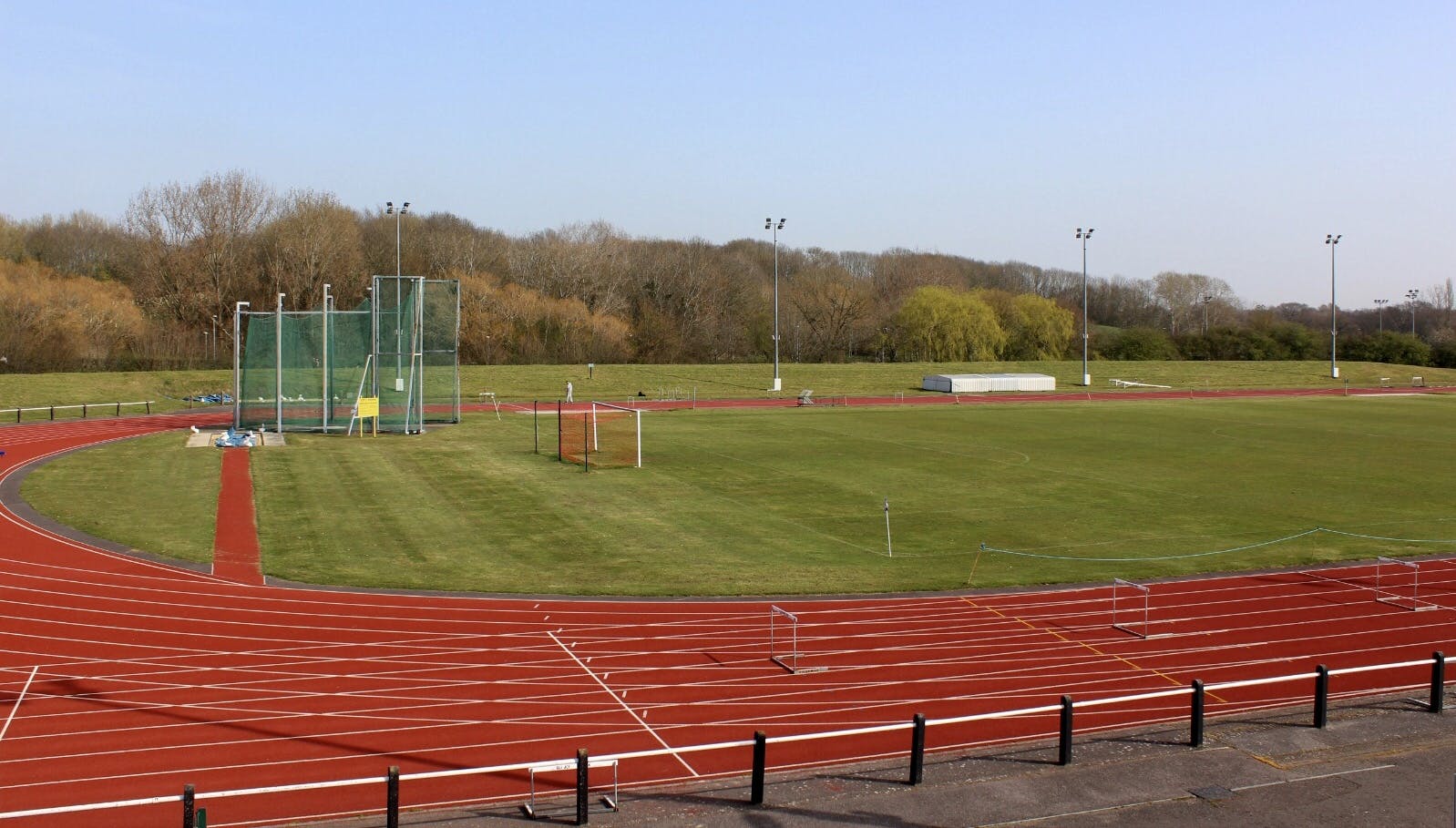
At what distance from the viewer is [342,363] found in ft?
135

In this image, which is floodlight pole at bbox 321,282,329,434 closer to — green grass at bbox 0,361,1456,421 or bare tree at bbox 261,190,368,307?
green grass at bbox 0,361,1456,421

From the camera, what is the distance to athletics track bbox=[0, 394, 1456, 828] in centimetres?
1079

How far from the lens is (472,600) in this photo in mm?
16969

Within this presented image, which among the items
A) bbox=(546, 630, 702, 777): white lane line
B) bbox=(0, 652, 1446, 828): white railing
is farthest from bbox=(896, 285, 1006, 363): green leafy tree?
bbox=(0, 652, 1446, 828): white railing

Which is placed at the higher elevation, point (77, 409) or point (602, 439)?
point (77, 409)

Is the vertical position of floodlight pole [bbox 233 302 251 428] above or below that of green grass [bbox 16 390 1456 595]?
above

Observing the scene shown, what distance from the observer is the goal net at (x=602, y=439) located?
32.7 m

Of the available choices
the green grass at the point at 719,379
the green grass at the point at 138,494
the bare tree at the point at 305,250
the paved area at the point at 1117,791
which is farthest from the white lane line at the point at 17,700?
the bare tree at the point at 305,250

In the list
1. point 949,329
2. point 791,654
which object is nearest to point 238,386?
point 791,654

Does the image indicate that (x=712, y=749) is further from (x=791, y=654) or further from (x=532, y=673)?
(x=791, y=654)

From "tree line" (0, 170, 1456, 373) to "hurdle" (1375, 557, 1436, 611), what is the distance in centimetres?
5516

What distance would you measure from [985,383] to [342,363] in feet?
126

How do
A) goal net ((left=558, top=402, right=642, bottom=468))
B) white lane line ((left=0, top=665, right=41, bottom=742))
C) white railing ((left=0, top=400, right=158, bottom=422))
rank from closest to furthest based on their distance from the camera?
white lane line ((left=0, top=665, right=41, bottom=742)) < goal net ((left=558, top=402, right=642, bottom=468)) < white railing ((left=0, top=400, right=158, bottom=422))

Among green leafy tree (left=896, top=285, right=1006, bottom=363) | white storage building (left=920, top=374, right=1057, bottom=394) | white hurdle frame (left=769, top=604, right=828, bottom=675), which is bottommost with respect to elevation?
white hurdle frame (left=769, top=604, right=828, bottom=675)
